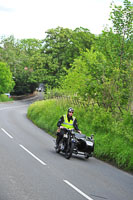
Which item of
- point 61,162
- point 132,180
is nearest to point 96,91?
point 61,162

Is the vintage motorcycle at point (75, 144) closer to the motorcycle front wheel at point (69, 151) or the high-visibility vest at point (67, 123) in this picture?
the motorcycle front wheel at point (69, 151)

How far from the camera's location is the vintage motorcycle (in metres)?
13.2

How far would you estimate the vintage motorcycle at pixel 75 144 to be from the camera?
13.2 meters

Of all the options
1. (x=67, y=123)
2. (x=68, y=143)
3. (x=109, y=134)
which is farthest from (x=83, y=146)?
(x=109, y=134)

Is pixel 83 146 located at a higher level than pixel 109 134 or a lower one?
lower

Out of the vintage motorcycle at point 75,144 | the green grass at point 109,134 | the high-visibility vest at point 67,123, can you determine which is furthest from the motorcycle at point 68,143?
the green grass at point 109,134

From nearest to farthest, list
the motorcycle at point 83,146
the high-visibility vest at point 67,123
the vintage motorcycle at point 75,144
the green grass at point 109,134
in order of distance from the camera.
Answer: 1. the green grass at point 109,134
2. the vintage motorcycle at point 75,144
3. the motorcycle at point 83,146
4. the high-visibility vest at point 67,123

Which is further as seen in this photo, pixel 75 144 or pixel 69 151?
pixel 75 144

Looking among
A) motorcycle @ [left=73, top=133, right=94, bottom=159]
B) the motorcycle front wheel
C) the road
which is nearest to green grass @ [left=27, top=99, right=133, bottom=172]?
the road

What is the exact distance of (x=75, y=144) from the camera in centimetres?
1366

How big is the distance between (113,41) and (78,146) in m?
8.41

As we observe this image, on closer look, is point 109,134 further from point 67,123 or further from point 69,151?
point 69,151

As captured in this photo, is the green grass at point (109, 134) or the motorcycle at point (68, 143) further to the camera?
the motorcycle at point (68, 143)

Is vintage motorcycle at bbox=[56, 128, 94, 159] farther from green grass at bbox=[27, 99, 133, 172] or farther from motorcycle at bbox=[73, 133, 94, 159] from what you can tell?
green grass at bbox=[27, 99, 133, 172]
